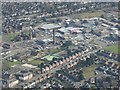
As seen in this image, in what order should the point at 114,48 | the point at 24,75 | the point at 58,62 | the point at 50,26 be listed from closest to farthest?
the point at 24,75
the point at 58,62
the point at 114,48
the point at 50,26

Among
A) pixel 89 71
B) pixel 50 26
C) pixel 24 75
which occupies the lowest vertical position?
pixel 89 71

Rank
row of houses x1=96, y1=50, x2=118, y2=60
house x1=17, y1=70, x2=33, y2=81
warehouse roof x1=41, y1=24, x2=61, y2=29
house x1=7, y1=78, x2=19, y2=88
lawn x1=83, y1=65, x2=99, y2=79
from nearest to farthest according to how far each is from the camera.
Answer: house x1=7, y1=78, x2=19, y2=88 → house x1=17, y1=70, x2=33, y2=81 → lawn x1=83, y1=65, x2=99, y2=79 → row of houses x1=96, y1=50, x2=118, y2=60 → warehouse roof x1=41, y1=24, x2=61, y2=29

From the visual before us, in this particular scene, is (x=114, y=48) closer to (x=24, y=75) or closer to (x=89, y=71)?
(x=89, y=71)

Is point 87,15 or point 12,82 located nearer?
point 12,82

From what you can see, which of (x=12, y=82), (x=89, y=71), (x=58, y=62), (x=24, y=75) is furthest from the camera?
(x=58, y=62)

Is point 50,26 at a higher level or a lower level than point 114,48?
higher

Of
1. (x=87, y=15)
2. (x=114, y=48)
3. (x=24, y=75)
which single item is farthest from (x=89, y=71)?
(x=87, y=15)

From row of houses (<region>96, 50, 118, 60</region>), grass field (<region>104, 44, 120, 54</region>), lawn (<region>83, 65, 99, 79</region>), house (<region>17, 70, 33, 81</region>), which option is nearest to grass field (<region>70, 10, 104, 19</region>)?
grass field (<region>104, 44, 120, 54</region>)

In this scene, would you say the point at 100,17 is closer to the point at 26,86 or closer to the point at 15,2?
the point at 15,2

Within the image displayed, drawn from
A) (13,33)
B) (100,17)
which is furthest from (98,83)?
(100,17)

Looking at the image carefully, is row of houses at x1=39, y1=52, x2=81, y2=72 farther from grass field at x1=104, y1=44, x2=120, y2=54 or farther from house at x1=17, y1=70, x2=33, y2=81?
grass field at x1=104, y1=44, x2=120, y2=54

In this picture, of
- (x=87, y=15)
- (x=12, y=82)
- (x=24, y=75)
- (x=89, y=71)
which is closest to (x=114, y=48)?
(x=89, y=71)
